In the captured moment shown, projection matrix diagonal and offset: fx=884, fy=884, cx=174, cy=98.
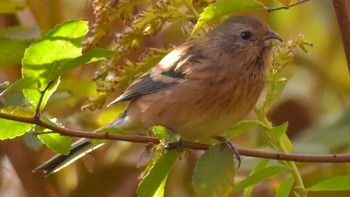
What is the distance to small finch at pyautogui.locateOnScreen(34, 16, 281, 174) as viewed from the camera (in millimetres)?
2838

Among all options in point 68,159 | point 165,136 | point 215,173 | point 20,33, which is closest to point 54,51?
point 165,136

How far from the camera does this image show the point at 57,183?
3.57m

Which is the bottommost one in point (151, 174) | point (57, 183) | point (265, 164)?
point (57, 183)

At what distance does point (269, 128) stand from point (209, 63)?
63 centimetres

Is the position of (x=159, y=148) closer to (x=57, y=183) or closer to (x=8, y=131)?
(x=8, y=131)

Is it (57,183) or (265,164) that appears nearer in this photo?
(265,164)

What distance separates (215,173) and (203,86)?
0.74 meters

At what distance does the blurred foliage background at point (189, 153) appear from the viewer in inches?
132

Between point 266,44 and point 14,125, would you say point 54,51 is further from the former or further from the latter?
point 266,44

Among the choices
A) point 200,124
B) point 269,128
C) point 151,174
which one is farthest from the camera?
point 200,124

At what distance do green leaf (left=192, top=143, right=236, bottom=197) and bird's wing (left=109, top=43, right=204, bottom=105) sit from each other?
29.1 inches

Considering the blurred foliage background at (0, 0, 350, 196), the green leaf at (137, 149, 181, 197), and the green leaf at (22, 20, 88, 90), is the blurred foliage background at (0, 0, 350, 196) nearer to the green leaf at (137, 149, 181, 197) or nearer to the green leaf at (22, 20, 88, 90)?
the green leaf at (137, 149, 181, 197)

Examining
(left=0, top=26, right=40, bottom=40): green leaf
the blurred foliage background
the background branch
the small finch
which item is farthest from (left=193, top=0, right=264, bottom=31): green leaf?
the blurred foliage background

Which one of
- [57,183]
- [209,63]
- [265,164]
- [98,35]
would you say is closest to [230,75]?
[209,63]
